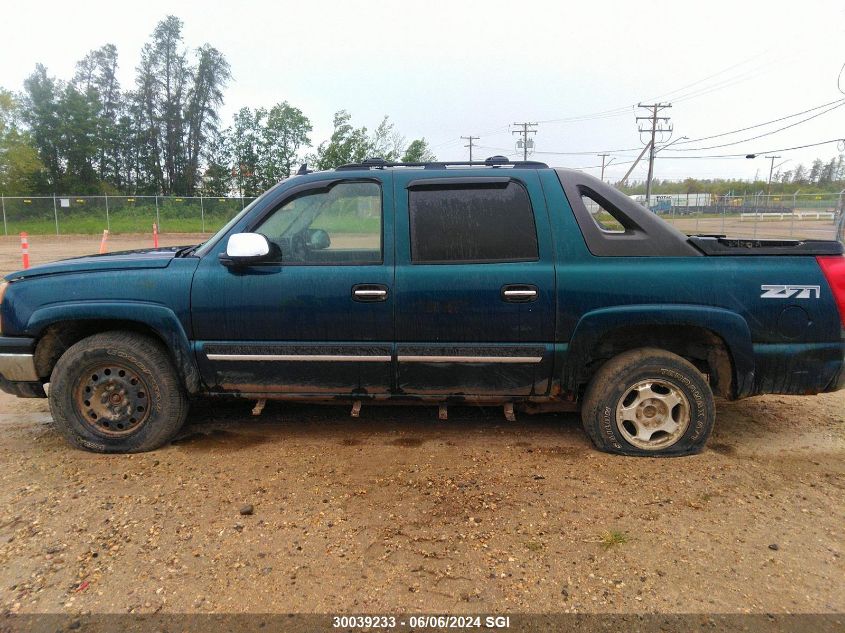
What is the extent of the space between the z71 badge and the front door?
2180 mm

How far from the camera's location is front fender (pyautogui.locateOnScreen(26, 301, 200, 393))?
3502 mm

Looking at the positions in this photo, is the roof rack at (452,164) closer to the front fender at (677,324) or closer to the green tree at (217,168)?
the front fender at (677,324)

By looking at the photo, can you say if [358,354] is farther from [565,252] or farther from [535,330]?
[565,252]

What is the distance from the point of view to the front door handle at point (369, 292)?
3.39m

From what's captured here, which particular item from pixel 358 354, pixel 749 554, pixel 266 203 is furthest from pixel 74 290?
pixel 749 554

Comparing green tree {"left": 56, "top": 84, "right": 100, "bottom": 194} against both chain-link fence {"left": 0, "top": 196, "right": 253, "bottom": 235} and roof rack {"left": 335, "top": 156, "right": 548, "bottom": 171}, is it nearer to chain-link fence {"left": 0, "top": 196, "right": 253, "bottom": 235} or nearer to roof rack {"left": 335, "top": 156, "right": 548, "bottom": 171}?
chain-link fence {"left": 0, "top": 196, "right": 253, "bottom": 235}

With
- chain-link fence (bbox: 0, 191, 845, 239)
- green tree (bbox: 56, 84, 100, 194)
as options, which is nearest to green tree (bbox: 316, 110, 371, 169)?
chain-link fence (bbox: 0, 191, 845, 239)

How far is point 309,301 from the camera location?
3432mm

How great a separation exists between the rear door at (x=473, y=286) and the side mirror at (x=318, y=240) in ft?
1.55

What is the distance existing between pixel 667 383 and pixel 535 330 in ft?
2.83

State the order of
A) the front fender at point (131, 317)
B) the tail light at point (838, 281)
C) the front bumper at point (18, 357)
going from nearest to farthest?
the tail light at point (838, 281) < the front fender at point (131, 317) < the front bumper at point (18, 357)

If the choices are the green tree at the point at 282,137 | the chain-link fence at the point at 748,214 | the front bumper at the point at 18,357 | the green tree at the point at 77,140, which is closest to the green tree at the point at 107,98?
the green tree at the point at 77,140

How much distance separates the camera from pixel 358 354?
11.3 ft

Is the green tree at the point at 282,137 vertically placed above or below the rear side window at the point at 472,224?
above
